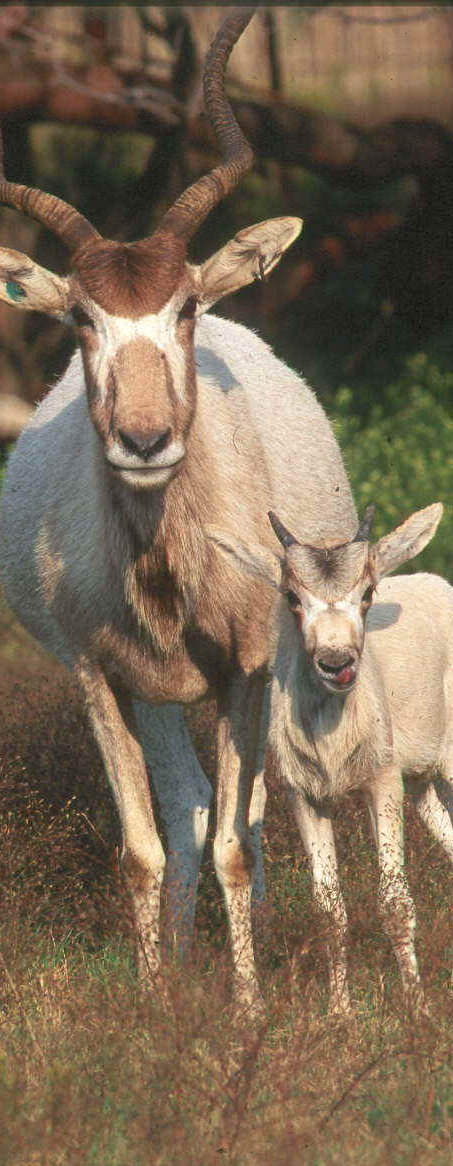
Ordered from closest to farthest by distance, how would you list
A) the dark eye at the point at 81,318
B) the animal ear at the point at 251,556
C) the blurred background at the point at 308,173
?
the dark eye at the point at 81,318
the animal ear at the point at 251,556
the blurred background at the point at 308,173

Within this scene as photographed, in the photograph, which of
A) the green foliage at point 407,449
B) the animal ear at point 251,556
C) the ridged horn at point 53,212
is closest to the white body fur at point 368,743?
the animal ear at point 251,556

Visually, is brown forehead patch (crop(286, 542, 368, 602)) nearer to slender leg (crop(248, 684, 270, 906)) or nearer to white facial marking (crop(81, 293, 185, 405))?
white facial marking (crop(81, 293, 185, 405))

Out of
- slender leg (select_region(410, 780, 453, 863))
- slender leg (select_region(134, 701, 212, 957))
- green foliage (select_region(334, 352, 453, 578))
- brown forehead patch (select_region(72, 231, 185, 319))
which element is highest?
brown forehead patch (select_region(72, 231, 185, 319))

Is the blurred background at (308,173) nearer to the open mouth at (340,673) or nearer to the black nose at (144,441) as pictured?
the open mouth at (340,673)

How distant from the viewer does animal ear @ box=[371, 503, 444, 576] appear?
5.41 metres

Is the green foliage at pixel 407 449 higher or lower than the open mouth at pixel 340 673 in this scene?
lower

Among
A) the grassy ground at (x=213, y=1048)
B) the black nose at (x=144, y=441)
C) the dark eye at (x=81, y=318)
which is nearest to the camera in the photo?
the grassy ground at (x=213, y=1048)

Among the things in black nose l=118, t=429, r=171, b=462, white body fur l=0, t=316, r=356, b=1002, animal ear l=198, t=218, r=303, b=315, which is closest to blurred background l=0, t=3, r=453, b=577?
white body fur l=0, t=316, r=356, b=1002

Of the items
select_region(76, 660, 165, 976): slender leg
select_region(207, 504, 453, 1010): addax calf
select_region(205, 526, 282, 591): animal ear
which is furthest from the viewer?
select_region(76, 660, 165, 976): slender leg

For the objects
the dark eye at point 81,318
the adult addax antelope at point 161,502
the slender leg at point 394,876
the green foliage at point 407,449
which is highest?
the dark eye at point 81,318

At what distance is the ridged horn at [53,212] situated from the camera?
5570mm

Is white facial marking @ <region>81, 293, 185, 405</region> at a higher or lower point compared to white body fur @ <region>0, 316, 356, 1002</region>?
higher

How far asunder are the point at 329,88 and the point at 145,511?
406 inches

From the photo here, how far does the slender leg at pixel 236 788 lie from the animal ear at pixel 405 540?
0.77 meters
